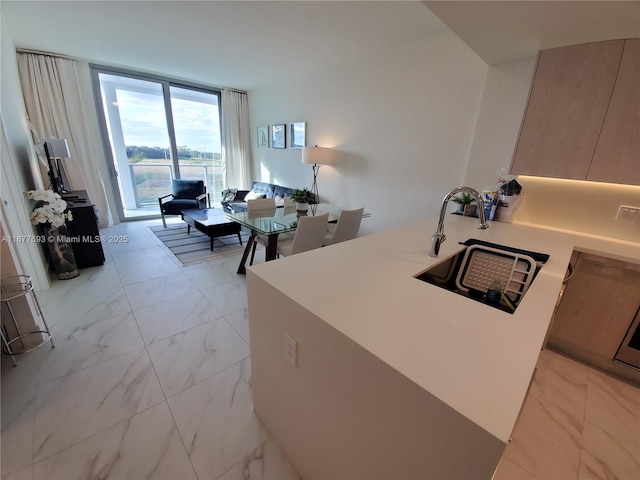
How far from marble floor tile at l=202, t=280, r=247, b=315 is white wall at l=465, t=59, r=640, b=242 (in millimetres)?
2545

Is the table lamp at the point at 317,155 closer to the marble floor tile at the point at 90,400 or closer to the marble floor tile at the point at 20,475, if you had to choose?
the marble floor tile at the point at 90,400

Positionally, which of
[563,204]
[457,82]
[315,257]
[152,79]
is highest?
[152,79]

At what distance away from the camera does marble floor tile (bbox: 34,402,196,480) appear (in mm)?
1147

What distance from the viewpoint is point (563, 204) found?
2.09 metres

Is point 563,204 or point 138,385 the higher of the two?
point 563,204

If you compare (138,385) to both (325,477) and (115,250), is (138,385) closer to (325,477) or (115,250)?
(325,477)

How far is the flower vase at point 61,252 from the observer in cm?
260

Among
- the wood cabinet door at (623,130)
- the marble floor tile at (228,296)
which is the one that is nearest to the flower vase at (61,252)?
the marble floor tile at (228,296)

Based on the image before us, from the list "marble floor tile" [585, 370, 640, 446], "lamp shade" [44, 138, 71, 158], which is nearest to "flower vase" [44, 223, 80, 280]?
"lamp shade" [44, 138, 71, 158]

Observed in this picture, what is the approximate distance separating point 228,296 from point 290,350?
5.77ft

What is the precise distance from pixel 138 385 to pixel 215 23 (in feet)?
11.1

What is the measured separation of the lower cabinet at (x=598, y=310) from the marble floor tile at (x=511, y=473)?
1106 millimetres

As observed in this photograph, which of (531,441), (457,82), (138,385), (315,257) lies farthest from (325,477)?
(457,82)

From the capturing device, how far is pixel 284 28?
9.17 feet
